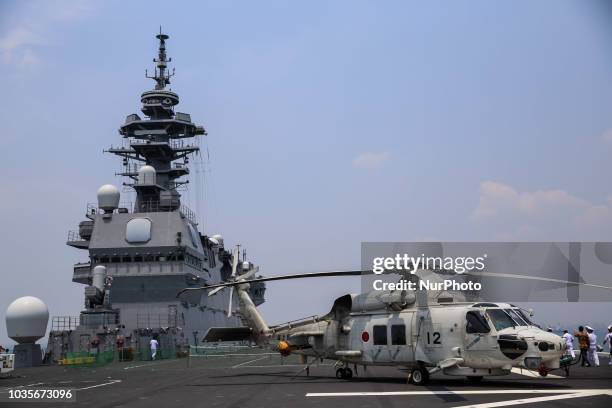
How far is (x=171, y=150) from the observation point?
6059cm

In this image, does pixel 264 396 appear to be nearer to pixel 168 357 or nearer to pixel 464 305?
pixel 464 305

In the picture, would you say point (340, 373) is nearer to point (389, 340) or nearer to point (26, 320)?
point (389, 340)

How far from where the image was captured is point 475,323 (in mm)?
18219

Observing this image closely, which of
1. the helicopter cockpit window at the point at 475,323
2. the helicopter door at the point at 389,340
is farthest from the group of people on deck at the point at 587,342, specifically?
the helicopter door at the point at 389,340

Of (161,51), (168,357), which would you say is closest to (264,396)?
(168,357)

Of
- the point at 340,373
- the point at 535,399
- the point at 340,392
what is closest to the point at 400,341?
the point at 340,392

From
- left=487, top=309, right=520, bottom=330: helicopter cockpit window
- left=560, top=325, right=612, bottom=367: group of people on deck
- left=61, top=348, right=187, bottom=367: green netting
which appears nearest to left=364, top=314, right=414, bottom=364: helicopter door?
left=487, top=309, right=520, bottom=330: helicopter cockpit window

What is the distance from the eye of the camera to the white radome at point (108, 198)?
52.9 meters

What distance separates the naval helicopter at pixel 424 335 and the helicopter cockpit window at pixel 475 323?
0.09 ft

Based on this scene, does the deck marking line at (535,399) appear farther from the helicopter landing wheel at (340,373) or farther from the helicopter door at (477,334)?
the helicopter landing wheel at (340,373)

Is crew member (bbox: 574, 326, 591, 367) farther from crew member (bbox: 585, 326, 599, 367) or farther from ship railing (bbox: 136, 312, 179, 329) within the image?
ship railing (bbox: 136, 312, 179, 329)

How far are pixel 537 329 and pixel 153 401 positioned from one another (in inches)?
402

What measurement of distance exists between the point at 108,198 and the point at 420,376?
3955cm

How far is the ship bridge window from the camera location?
51.8m
